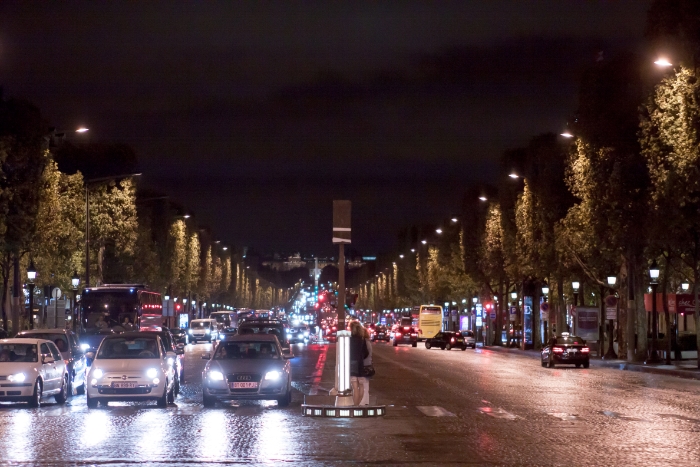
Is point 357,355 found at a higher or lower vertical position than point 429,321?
lower

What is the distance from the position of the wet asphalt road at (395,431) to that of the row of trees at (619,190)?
12285mm

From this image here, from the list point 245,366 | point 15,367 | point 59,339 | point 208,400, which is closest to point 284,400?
point 245,366

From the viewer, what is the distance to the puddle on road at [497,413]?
21.6 m

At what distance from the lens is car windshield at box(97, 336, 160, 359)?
25641mm

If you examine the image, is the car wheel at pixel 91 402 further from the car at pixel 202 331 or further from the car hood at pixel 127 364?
the car at pixel 202 331

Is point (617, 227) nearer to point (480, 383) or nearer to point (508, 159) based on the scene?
point (480, 383)

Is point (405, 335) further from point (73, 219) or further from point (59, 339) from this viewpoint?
point (59, 339)

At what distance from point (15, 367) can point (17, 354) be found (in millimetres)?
1237

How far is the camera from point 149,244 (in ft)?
285

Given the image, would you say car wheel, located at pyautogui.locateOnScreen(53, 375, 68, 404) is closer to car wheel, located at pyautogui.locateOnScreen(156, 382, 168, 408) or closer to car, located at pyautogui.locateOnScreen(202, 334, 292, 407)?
car wheel, located at pyautogui.locateOnScreen(156, 382, 168, 408)

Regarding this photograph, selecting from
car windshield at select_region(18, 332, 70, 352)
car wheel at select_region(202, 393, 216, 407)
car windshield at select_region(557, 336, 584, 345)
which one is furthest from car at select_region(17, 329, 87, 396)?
car windshield at select_region(557, 336, 584, 345)

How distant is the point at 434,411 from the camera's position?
23.0m

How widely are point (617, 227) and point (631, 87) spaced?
21.8 ft

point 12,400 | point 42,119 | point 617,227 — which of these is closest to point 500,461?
point 12,400
